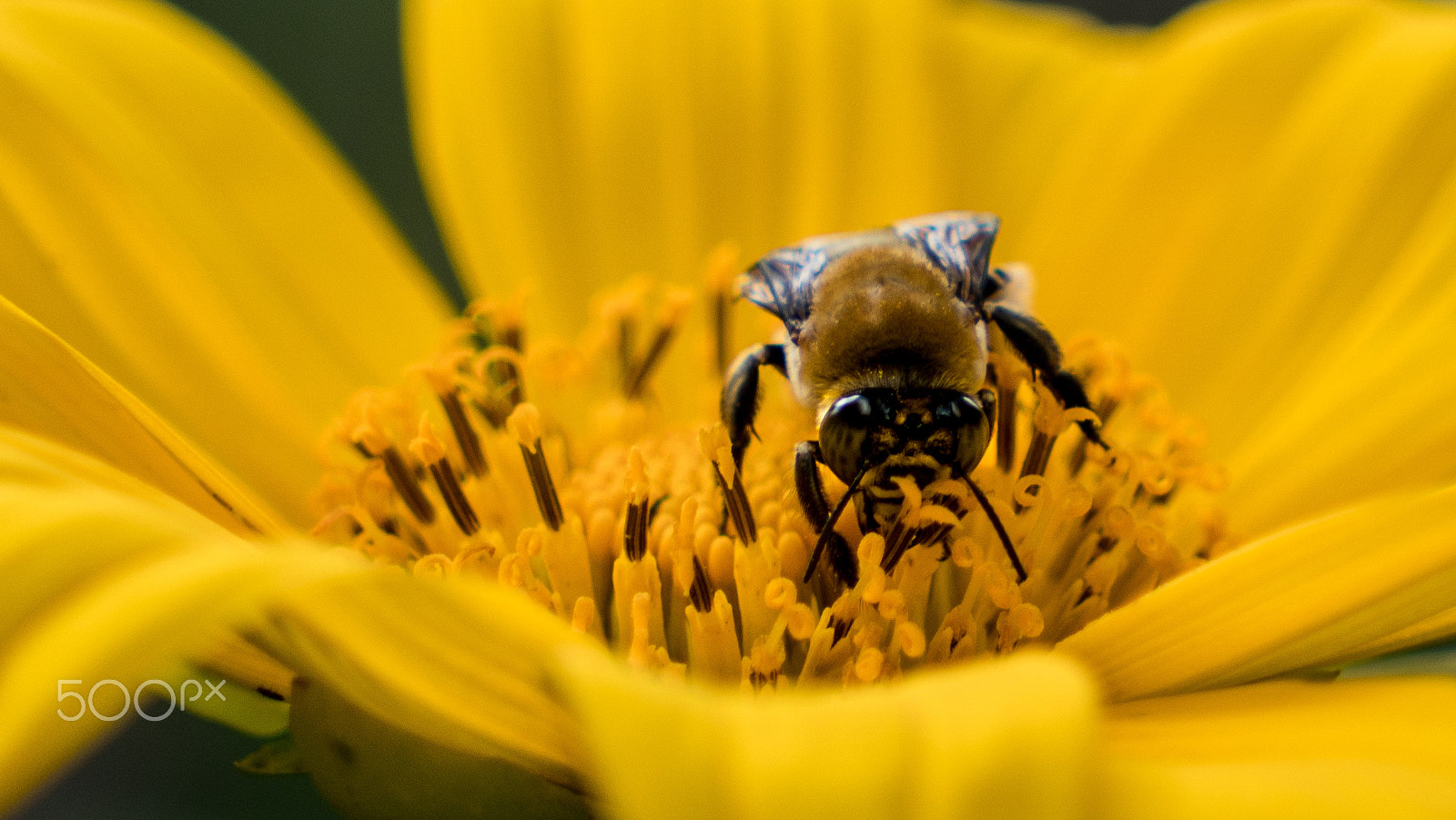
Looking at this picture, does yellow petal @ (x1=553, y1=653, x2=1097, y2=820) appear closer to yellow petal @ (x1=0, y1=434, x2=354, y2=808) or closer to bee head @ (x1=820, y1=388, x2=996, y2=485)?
yellow petal @ (x1=0, y1=434, x2=354, y2=808)

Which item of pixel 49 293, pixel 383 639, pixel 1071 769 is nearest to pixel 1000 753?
pixel 1071 769

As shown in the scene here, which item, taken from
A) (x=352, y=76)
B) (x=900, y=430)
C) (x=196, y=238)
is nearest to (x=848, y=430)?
(x=900, y=430)

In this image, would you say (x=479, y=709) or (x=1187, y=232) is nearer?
(x=479, y=709)

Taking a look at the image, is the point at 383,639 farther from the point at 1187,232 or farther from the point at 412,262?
the point at 1187,232

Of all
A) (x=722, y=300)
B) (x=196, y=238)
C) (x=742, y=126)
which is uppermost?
(x=196, y=238)

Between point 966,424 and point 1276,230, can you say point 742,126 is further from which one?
point 966,424

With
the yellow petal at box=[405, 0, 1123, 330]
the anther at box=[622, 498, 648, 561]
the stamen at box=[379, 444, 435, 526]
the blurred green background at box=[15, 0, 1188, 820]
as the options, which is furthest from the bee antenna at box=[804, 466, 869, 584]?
the blurred green background at box=[15, 0, 1188, 820]
